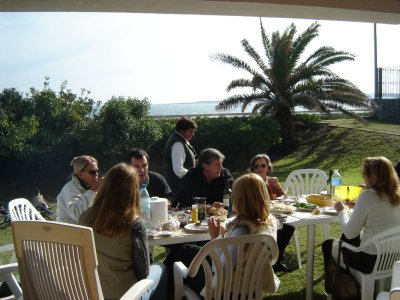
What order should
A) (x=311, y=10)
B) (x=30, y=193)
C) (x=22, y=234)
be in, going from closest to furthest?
(x=22, y=234) < (x=311, y=10) < (x=30, y=193)

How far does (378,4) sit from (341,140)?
12.0 m

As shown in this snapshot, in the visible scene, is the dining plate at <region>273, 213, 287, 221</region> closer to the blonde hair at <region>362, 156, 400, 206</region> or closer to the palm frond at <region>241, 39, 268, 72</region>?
the blonde hair at <region>362, 156, 400, 206</region>

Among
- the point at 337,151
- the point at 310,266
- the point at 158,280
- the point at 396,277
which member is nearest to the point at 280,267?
the point at 310,266

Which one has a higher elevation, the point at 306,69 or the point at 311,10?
the point at 306,69

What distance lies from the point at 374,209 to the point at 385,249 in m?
0.31

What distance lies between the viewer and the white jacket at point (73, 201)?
3447mm

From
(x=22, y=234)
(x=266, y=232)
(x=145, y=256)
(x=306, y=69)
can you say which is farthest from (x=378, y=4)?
(x=306, y=69)

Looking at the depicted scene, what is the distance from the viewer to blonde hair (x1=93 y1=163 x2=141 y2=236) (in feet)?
8.43

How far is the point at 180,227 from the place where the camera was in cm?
356

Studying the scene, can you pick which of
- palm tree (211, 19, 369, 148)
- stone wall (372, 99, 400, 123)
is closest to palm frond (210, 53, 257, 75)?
palm tree (211, 19, 369, 148)

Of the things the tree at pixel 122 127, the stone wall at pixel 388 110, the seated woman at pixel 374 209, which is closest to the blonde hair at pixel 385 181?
the seated woman at pixel 374 209

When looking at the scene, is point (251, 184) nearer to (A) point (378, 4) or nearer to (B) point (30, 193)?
(A) point (378, 4)

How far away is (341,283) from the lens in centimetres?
335

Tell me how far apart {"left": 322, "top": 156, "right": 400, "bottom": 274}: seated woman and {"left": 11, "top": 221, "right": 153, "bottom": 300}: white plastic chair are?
5.62 ft
